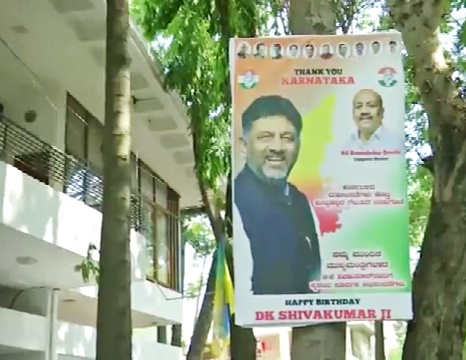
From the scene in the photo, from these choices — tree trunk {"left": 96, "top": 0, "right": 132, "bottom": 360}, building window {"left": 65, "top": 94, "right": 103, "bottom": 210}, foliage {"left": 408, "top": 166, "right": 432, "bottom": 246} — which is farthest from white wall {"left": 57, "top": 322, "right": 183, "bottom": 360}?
tree trunk {"left": 96, "top": 0, "right": 132, "bottom": 360}

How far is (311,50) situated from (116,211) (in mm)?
2528

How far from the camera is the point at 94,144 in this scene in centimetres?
1410

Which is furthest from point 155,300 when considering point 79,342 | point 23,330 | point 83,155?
point 23,330

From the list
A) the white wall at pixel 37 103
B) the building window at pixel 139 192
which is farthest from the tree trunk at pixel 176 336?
the white wall at pixel 37 103

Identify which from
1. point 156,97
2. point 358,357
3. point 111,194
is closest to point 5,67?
point 156,97

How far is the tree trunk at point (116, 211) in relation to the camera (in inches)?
230

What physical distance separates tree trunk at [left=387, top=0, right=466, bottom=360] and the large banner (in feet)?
0.57

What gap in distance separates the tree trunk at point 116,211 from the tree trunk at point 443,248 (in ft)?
7.74

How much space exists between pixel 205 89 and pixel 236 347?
3.42 meters

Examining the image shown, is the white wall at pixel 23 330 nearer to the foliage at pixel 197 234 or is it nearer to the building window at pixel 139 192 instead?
the building window at pixel 139 192

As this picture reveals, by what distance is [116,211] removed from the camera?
6145 mm

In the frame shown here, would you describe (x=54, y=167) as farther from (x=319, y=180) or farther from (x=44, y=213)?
(x=319, y=180)

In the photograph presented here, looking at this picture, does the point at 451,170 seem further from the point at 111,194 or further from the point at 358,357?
the point at 358,357

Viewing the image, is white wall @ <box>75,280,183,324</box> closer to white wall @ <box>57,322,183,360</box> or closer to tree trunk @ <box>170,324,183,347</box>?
white wall @ <box>57,322,183,360</box>
